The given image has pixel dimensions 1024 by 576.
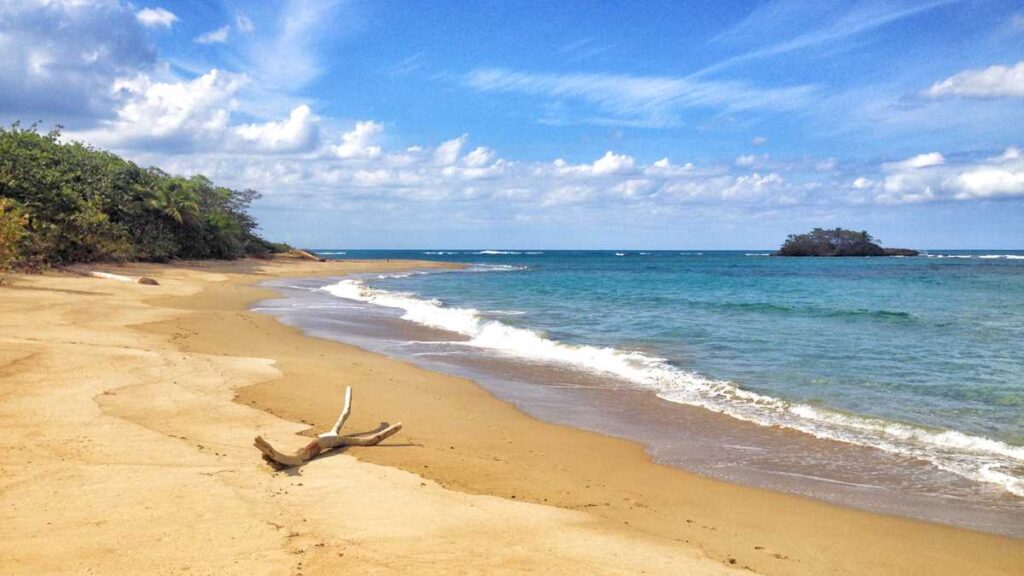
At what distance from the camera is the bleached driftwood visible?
6008 mm

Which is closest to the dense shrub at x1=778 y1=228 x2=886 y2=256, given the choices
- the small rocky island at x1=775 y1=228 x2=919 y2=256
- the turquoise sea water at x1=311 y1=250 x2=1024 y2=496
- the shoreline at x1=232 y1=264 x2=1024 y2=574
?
the small rocky island at x1=775 y1=228 x2=919 y2=256

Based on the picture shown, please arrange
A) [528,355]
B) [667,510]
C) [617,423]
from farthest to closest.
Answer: [528,355]
[617,423]
[667,510]

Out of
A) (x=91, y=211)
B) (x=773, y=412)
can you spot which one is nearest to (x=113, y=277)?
(x=91, y=211)

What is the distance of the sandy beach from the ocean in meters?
0.90

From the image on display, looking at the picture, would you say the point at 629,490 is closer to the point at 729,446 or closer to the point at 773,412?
the point at 729,446

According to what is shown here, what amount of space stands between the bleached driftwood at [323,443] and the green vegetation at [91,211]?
18739 mm

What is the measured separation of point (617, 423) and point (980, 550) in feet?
15.5

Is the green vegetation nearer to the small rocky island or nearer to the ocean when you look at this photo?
the ocean

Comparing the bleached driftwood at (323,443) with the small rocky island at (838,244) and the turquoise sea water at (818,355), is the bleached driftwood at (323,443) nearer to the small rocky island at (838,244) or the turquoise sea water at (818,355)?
the turquoise sea water at (818,355)

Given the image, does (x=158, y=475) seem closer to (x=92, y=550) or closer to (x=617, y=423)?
(x=92, y=550)

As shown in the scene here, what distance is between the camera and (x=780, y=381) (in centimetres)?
1255

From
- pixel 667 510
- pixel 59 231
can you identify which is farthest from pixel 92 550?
pixel 59 231

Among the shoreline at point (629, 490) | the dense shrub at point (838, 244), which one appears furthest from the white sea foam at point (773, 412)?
the dense shrub at point (838, 244)

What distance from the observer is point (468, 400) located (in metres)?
10.8
